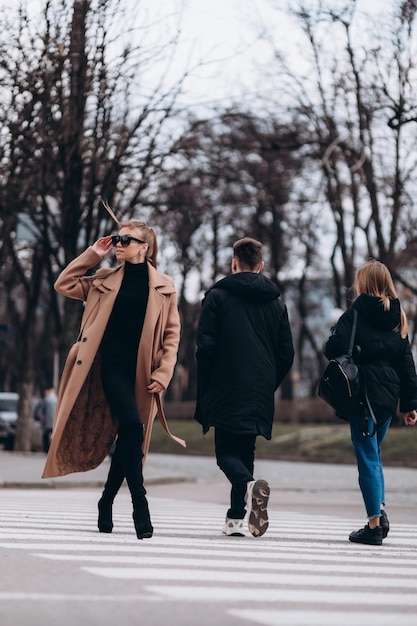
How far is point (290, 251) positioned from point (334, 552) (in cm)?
3938

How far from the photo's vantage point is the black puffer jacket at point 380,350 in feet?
28.5

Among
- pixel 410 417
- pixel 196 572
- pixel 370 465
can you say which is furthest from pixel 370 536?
pixel 196 572

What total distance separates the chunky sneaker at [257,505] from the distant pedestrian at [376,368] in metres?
0.80

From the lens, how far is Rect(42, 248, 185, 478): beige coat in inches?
318

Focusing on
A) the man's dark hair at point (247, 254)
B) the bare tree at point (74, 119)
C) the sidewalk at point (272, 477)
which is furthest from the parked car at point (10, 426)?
the man's dark hair at point (247, 254)

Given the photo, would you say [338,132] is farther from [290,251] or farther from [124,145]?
[290,251]

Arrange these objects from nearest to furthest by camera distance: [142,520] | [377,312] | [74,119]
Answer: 1. [142,520]
2. [377,312]
3. [74,119]

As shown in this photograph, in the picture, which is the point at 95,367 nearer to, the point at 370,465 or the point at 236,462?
the point at 236,462

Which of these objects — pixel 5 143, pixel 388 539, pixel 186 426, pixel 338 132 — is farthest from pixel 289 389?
pixel 388 539

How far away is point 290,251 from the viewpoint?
46.8 metres

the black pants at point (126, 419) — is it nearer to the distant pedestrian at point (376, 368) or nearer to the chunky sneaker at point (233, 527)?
the chunky sneaker at point (233, 527)

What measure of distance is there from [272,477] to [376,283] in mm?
14963

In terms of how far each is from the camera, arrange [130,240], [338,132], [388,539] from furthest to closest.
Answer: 1. [338,132]
2. [388,539]
3. [130,240]

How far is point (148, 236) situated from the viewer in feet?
27.3
